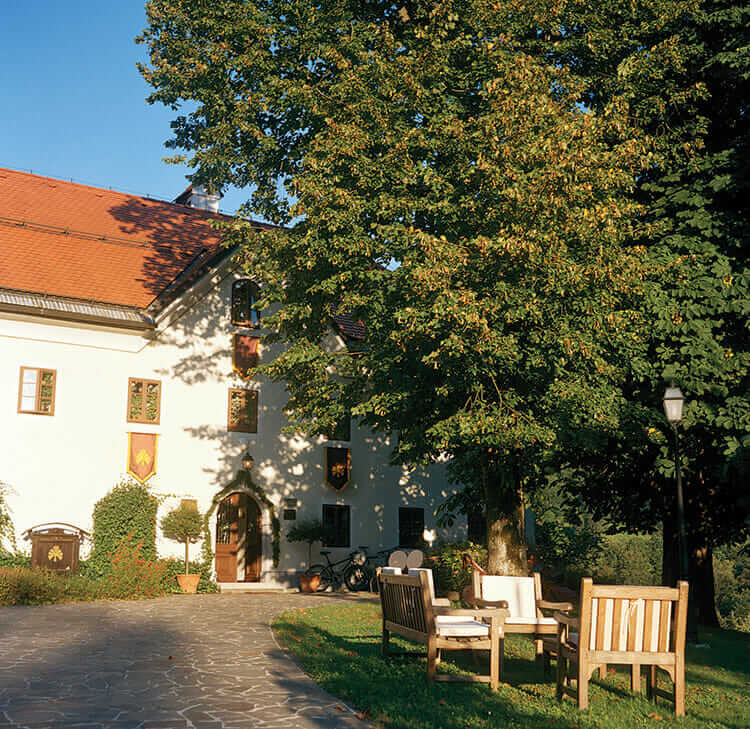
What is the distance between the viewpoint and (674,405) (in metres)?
13.8

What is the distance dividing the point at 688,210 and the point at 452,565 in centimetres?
986

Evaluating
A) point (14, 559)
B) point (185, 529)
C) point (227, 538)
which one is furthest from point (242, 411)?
point (14, 559)

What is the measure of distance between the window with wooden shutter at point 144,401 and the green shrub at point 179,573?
3.67 metres

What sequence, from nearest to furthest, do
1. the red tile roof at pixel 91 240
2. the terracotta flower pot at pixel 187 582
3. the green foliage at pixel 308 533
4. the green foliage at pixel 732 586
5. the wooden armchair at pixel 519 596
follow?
the wooden armchair at pixel 519 596
the terracotta flower pot at pixel 187 582
the red tile roof at pixel 91 240
the green foliage at pixel 308 533
the green foliage at pixel 732 586

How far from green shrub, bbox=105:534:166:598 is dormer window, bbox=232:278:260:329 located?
681cm

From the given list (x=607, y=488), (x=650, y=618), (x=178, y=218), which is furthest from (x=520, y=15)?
(x=178, y=218)

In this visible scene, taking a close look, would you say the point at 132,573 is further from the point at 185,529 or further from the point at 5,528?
the point at 5,528

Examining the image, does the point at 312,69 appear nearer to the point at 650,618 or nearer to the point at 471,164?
the point at 471,164

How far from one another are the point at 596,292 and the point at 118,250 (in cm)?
1569

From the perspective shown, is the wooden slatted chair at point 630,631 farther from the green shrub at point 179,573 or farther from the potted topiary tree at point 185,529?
the green shrub at point 179,573

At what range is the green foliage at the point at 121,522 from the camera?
20.5m

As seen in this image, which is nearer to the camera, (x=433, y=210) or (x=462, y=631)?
(x=462, y=631)

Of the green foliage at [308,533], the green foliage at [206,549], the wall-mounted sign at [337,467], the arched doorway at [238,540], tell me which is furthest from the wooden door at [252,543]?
the wall-mounted sign at [337,467]

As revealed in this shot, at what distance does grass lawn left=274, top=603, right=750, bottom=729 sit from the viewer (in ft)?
24.0
